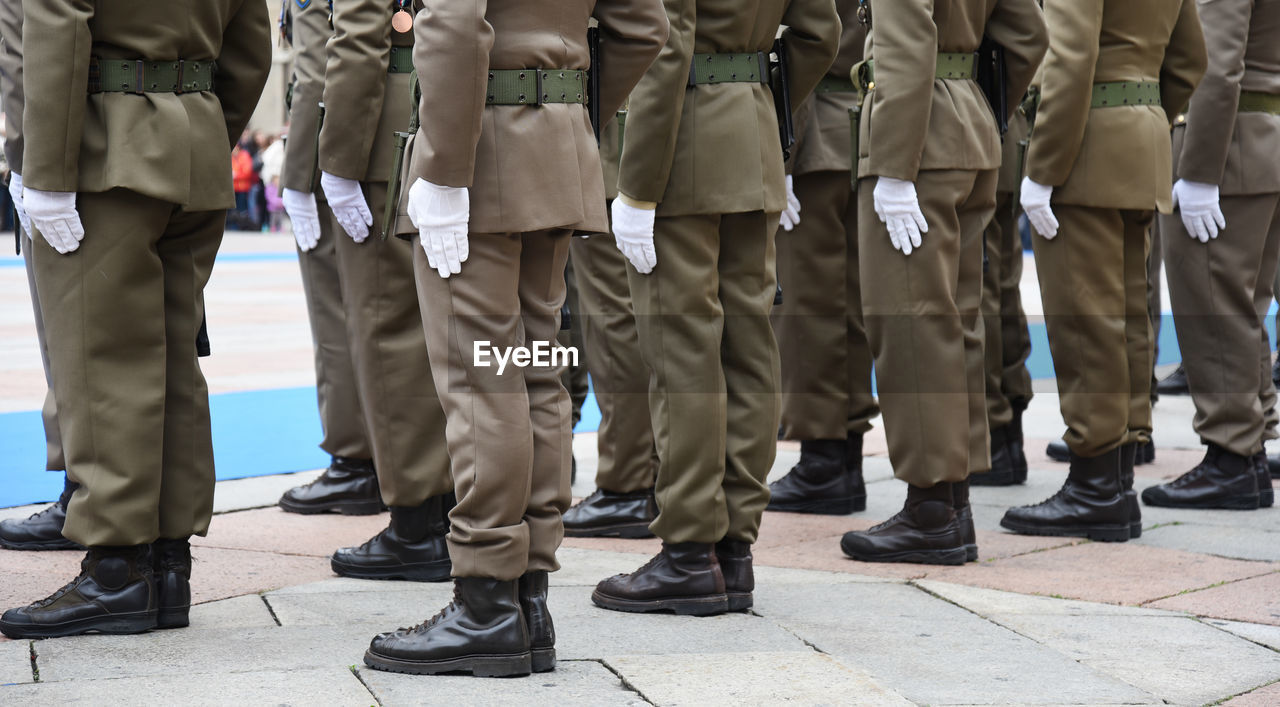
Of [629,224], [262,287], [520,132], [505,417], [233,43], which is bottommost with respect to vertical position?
[262,287]

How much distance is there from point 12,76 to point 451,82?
49.2 inches

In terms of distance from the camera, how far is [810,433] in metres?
5.00

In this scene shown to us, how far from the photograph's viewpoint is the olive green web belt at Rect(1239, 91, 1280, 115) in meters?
5.27

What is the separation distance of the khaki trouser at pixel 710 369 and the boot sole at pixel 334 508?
152cm

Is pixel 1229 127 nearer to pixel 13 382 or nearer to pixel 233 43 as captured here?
pixel 233 43

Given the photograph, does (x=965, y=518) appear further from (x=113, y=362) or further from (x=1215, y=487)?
(x=113, y=362)

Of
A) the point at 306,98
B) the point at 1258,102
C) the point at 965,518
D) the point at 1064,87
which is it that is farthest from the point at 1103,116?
the point at 306,98

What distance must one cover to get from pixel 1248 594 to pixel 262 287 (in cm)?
1232

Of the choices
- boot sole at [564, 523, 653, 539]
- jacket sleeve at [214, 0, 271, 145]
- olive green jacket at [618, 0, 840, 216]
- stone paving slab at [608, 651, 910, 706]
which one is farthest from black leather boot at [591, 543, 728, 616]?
jacket sleeve at [214, 0, 271, 145]

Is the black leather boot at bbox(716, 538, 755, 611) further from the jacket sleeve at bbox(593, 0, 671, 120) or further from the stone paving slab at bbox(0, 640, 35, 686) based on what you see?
the stone paving slab at bbox(0, 640, 35, 686)

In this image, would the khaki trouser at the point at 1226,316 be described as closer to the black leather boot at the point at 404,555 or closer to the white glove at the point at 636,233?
the white glove at the point at 636,233

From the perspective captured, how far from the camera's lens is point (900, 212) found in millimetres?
4133

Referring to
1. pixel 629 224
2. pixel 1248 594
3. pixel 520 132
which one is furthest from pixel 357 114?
pixel 1248 594

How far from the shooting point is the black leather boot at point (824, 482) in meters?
5.05
